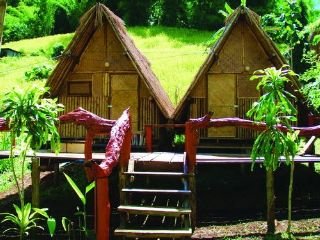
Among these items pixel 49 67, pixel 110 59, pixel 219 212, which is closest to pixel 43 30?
pixel 49 67

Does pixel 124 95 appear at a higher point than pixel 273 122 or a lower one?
higher

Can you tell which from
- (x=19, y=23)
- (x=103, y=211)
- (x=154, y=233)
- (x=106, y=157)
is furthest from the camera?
(x=19, y=23)

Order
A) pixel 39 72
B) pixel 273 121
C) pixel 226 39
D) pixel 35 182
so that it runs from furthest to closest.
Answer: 1. pixel 39 72
2. pixel 226 39
3. pixel 35 182
4. pixel 273 121

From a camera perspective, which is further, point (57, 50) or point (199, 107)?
point (57, 50)

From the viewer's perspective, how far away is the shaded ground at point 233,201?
8.23m

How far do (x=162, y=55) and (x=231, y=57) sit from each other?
1696cm

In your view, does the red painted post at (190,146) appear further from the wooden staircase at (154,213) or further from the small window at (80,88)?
the small window at (80,88)

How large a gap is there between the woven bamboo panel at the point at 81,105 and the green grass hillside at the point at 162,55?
682 centimetres

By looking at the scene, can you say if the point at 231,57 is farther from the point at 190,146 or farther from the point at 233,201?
the point at 190,146

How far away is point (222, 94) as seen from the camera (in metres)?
13.7

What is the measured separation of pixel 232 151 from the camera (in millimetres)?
13531

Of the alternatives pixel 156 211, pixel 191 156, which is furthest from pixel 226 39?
pixel 156 211

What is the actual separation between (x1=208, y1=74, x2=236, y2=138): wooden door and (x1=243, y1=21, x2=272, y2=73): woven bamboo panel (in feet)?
2.01

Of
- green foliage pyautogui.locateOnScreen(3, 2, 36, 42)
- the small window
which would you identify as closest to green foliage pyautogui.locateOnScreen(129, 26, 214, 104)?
the small window
